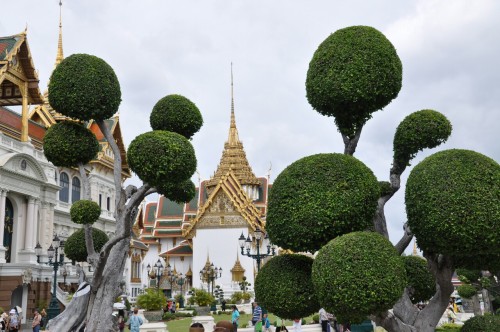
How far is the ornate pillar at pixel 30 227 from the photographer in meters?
30.2

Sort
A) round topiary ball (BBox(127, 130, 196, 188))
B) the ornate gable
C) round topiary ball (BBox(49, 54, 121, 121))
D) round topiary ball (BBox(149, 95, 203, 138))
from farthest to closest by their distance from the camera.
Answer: the ornate gable < round topiary ball (BBox(149, 95, 203, 138)) < round topiary ball (BBox(49, 54, 121, 121)) < round topiary ball (BBox(127, 130, 196, 188))

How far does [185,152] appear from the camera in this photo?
1235 cm

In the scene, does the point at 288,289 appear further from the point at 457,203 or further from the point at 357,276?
the point at 457,203

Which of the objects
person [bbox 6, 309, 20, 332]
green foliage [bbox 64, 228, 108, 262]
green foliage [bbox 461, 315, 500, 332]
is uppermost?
green foliage [bbox 64, 228, 108, 262]

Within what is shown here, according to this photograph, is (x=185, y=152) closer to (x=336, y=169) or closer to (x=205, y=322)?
(x=336, y=169)

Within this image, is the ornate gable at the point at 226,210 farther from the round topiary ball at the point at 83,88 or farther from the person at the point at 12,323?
the round topiary ball at the point at 83,88

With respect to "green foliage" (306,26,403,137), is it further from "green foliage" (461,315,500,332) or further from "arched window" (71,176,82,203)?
"arched window" (71,176,82,203)

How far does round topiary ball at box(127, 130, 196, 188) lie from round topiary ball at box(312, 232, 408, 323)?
5119 mm

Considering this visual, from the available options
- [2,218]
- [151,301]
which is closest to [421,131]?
[151,301]

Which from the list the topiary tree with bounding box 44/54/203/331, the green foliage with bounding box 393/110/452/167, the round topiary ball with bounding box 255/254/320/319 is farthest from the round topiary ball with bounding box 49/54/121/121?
the green foliage with bounding box 393/110/452/167

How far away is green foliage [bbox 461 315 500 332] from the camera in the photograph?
850cm

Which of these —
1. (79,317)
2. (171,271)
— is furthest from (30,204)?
(171,271)

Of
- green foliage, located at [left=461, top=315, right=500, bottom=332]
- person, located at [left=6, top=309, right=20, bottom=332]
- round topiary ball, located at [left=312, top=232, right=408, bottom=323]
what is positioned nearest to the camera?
round topiary ball, located at [left=312, top=232, right=408, bottom=323]

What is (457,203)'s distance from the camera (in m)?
7.58
